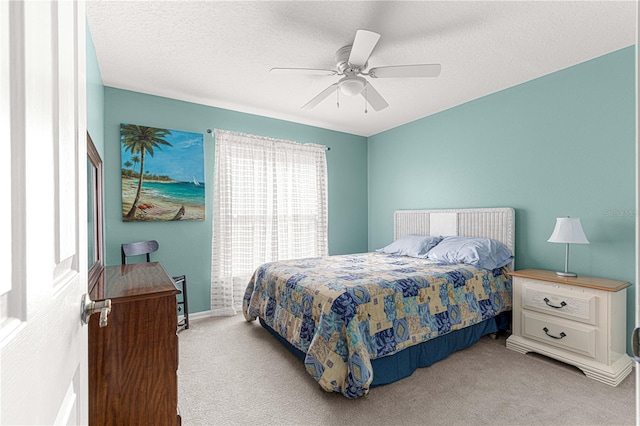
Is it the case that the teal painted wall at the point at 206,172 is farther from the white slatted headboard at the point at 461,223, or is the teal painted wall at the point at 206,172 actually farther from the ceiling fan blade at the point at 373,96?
the ceiling fan blade at the point at 373,96

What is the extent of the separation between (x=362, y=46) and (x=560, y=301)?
2562 millimetres

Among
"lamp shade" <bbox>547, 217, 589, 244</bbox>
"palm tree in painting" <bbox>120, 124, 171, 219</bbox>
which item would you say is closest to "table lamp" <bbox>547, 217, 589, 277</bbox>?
"lamp shade" <bbox>547, 217, 589, 244</bbox>

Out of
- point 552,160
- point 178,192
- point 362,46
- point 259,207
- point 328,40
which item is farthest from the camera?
point 259,207

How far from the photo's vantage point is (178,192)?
3564mm

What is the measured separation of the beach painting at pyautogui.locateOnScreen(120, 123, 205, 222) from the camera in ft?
10.8

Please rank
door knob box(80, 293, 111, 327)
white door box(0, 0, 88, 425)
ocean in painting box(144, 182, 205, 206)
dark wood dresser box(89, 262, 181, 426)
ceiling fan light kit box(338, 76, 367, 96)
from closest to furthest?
1. white door box(0, 0, 88, 425)
2. door knob box(80, 293, 111, 327)
3. dark wood dresser box(89, 262, 181, 426)
4. ceiling fan light kit box(338, 76, 367, 96)
5. ocean in painting box(144, 182, 205, 206)

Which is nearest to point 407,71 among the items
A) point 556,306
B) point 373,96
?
point 373,96

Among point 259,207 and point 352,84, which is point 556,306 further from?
point 259,207

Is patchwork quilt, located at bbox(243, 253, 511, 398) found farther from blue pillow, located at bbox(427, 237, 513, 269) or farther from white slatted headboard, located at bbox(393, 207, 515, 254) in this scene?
white slatted headboard, located at bbox(393, 207, 515, 254)

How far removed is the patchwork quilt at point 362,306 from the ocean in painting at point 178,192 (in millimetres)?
1224

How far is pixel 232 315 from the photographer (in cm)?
380

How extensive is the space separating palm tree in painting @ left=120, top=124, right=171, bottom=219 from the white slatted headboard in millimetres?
3364

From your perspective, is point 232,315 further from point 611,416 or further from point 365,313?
point 611,416

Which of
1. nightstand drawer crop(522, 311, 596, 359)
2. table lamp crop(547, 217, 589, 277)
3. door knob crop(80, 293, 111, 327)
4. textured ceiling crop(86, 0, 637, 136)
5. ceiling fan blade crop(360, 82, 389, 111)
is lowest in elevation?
nightstand drawer crop(522, 311, 596, 359)
